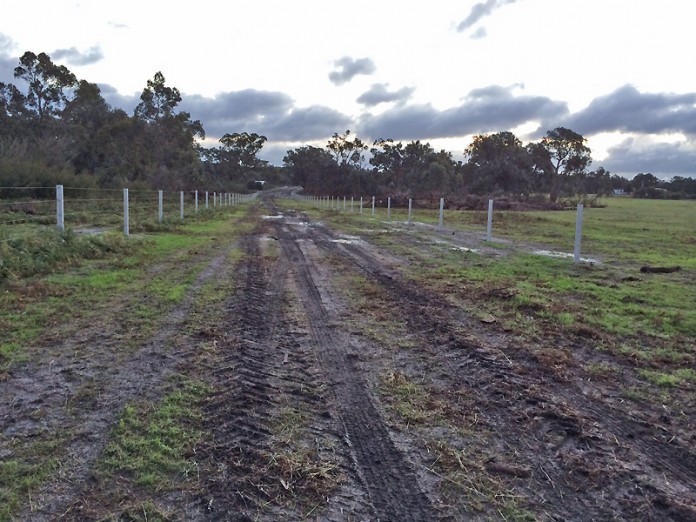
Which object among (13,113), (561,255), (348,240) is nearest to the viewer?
(561,255)

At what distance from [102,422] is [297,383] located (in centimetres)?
131

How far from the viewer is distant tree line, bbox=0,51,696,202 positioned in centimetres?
3834

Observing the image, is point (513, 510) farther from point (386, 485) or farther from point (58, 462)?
point (58, 462)

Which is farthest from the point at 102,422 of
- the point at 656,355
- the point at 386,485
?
the point at 656,355

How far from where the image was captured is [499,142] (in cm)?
7038

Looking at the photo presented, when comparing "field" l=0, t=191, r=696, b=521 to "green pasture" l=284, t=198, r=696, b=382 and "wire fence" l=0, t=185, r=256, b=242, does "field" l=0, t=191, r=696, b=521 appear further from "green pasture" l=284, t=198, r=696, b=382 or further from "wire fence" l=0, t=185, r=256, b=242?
"wire fence" l=0, t=185, r=256, b=242

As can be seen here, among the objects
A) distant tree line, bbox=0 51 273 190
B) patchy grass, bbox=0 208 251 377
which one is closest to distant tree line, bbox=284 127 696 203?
distant tree line, bbox=0 51 273 190

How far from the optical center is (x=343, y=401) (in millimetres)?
3510

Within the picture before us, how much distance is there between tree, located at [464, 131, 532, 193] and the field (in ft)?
178

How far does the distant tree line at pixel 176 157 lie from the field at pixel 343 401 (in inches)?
880

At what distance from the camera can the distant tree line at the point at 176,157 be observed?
3834 cm

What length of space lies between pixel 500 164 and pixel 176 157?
118ft

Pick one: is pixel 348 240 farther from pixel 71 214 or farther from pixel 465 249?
pixel 71 214

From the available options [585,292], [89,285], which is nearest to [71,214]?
[89,285]
